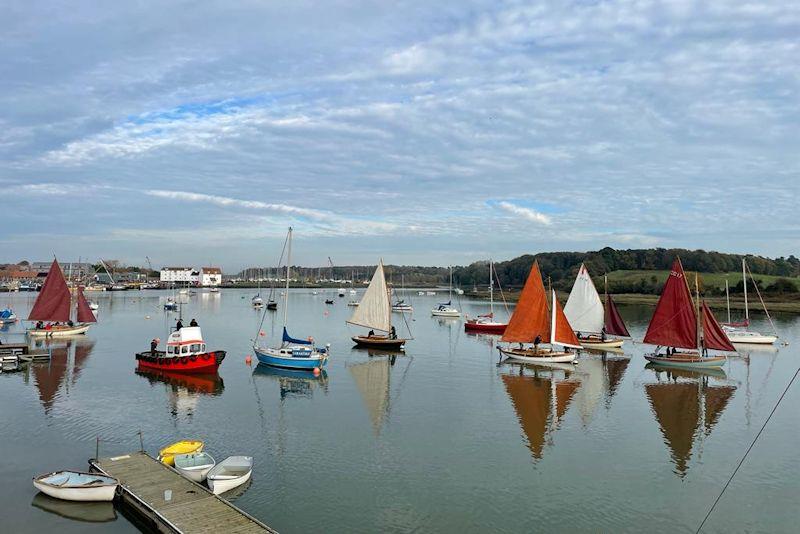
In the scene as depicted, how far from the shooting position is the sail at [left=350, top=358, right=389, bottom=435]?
35.0m

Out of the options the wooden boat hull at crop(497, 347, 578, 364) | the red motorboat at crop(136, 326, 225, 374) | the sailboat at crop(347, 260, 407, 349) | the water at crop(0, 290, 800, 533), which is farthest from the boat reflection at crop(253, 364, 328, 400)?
the wooden boat hull at crop(497, 347, 578, 364)

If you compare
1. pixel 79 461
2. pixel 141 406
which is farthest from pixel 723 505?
pixel 141 406

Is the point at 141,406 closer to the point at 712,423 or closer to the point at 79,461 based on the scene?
the point at 79,461

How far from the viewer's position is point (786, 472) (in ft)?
84.6

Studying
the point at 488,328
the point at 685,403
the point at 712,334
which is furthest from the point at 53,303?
the point at 712,334

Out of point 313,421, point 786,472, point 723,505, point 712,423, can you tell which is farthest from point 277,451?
point 712,423

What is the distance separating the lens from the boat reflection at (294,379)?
135 feet

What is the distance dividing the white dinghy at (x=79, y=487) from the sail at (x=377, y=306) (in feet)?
140

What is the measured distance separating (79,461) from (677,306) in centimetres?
4680

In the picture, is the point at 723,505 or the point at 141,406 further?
→ the point at 141,406

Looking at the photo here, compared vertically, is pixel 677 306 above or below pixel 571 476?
above

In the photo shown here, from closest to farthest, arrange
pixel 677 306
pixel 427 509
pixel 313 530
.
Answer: pixel 313 530
pixel 427 509
pixel 677 306

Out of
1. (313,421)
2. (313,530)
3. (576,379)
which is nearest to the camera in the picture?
(313,530)

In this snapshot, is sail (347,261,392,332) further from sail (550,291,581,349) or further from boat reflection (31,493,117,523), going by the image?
boat reflection (31,493,117,523)
